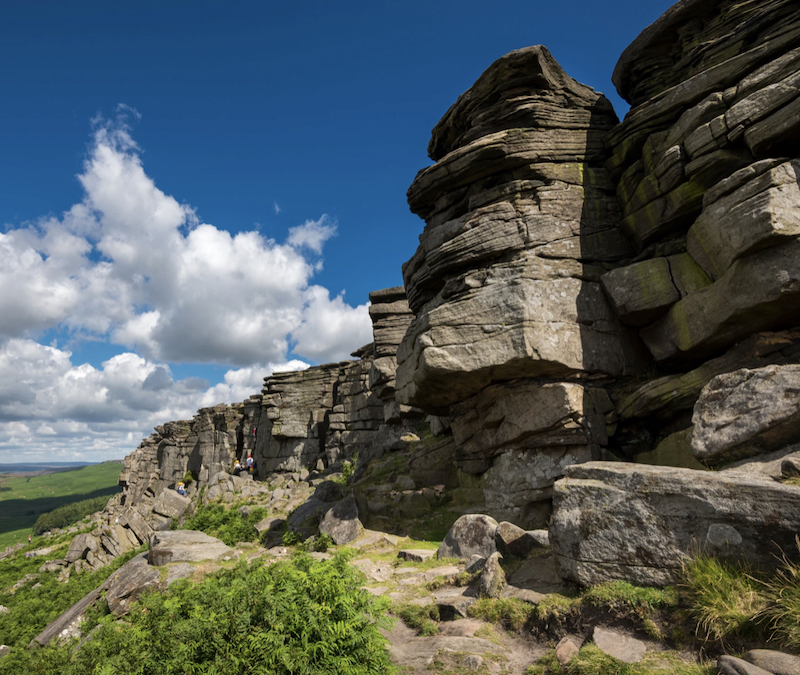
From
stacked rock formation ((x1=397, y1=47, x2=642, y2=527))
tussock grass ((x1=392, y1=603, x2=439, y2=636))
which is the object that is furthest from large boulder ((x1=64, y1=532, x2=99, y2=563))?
tussock grass ((x1=392, y1=603, x2=439, y2=636))

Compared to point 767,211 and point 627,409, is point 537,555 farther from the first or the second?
point 767,211

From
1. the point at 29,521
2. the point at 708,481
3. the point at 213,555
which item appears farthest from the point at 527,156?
the point at 29,521

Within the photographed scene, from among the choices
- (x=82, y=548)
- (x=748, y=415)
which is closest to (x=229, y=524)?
(x=82, y=548)

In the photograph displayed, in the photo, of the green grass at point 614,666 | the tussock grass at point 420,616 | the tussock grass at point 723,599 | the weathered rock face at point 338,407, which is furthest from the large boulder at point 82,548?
the tussock grass at point 723,599

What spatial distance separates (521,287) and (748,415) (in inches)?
284

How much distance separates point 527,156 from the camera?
16.0m

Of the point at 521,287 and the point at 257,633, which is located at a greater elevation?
the point at 521,287

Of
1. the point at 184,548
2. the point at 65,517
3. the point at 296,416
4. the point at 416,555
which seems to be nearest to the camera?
the point at 416,555

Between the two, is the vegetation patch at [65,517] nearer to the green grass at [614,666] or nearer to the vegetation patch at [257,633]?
the vegetation patch at [257,633]

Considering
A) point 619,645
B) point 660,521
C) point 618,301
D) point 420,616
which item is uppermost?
point 618,301

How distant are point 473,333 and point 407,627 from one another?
896 centimetres

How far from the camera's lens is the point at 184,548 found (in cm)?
1462

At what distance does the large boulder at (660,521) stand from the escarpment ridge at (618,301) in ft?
0.10

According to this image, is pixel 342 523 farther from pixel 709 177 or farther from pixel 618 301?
pixel 709 177
